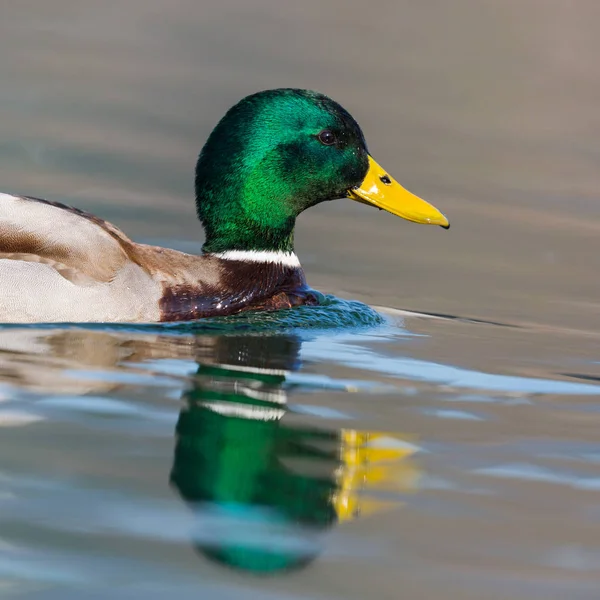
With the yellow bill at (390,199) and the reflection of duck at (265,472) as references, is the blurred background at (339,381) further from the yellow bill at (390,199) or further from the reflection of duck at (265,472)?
the yellow bill at (390,199)

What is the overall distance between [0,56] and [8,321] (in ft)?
34.1

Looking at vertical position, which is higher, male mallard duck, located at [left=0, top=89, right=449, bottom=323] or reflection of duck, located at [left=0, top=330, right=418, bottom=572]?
male mallard duck, located at [left=0, top=89, right=449, bottom=323]

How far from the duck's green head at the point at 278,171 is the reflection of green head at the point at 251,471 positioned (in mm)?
1917

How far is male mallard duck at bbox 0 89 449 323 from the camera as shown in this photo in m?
7.14

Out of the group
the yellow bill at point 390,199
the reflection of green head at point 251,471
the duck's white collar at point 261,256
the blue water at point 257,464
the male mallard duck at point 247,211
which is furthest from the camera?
the yellow bill at point 390,199

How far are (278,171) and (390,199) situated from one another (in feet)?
2.40

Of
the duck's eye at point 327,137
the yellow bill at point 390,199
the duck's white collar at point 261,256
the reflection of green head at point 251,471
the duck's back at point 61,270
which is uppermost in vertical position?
the duck's eye at point 327,137

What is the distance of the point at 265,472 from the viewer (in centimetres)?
484

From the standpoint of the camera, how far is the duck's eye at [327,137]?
8078 mm

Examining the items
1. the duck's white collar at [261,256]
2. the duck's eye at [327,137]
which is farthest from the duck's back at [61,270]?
the duck's eye at [327,137]

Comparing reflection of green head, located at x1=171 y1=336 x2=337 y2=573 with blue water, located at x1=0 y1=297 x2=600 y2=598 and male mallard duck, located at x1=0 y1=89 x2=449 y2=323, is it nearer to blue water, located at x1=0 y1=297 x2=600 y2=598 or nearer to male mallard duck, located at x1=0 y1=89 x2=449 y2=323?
blue water, located at x1=0 y1=297 x2=600 y2=598

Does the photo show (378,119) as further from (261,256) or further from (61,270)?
(61,270)

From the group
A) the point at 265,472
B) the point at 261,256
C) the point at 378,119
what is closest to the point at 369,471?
the point at 265,472

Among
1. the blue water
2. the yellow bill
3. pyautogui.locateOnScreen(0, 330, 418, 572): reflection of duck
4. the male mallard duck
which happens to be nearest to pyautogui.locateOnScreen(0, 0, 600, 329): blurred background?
the yellow bill
